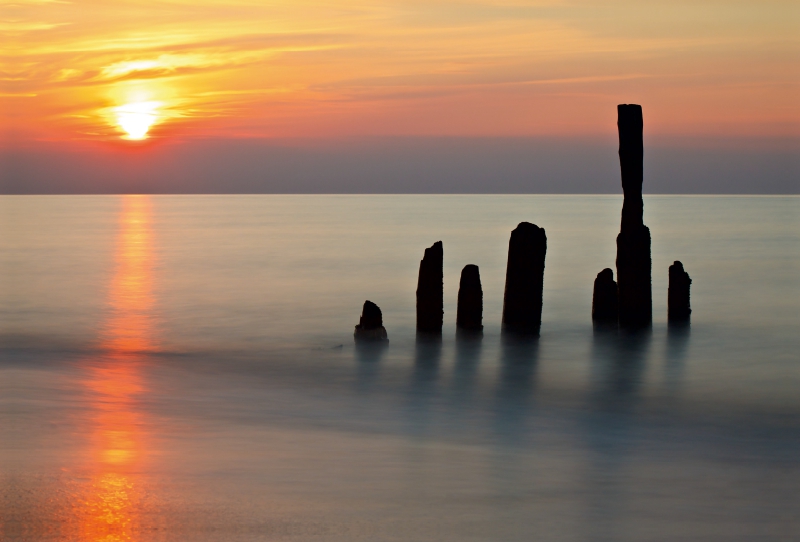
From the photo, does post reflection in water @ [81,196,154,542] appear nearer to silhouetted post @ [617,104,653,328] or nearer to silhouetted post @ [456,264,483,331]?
silhouetted post @ [456,264,483,331]

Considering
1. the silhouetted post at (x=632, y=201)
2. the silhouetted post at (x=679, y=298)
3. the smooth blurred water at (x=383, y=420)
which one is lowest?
the smooth blurred water at (x=383, y=420)

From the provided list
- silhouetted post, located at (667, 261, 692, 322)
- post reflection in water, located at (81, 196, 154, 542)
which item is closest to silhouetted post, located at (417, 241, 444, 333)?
silhouetted post, located at (667, 261, 692, 322)

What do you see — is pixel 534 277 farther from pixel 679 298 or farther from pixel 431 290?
pixel 679 298

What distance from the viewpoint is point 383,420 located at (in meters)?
12.6

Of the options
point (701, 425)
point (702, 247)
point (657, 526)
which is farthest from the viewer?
point (702, 247)

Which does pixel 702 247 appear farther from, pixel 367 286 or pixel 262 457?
pixel 262 457

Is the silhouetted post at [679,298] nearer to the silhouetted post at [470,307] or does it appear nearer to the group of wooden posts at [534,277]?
the group of wooden posts at [534,277]

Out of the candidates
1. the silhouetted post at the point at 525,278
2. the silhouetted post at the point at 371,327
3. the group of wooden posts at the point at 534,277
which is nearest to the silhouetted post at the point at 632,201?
the group of wooden posts at the point at 534,277

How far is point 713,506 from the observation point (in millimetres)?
8383

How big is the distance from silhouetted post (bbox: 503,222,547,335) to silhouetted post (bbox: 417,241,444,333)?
1223mm

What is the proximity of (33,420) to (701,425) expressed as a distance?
826 cm

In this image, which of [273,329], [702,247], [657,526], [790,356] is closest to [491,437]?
[657,526]

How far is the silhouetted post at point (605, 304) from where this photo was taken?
19438 mm

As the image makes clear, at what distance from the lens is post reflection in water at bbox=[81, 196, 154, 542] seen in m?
7.34
